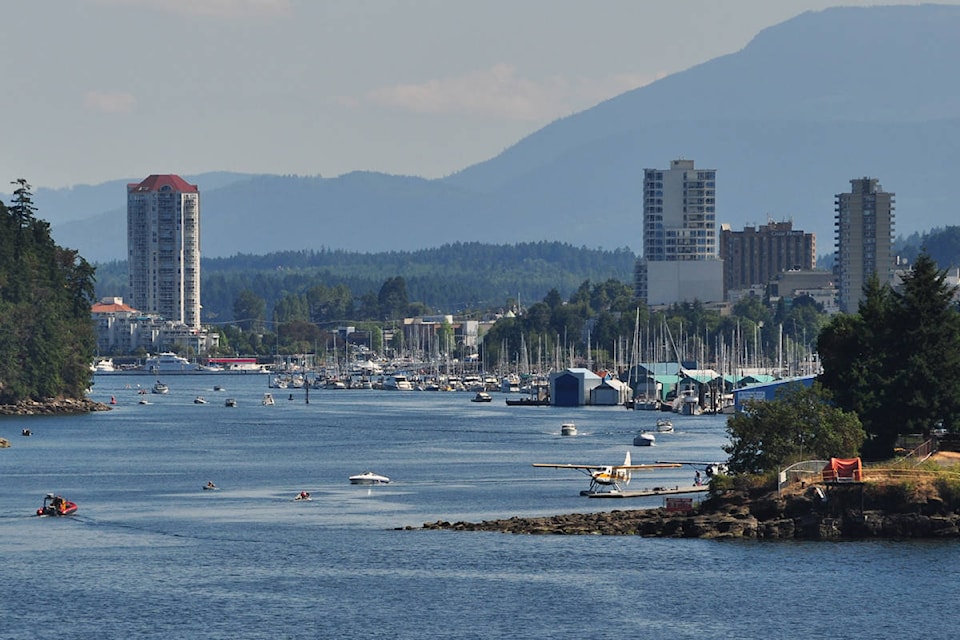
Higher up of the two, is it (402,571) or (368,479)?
(368,479)

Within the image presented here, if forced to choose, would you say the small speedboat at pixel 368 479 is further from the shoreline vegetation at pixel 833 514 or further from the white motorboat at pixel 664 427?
the white motorboat at pixel 664 427

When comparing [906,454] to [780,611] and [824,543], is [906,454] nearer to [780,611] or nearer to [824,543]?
[824,543]

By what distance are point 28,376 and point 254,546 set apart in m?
113

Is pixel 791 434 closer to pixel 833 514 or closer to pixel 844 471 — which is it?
pixel 844 471

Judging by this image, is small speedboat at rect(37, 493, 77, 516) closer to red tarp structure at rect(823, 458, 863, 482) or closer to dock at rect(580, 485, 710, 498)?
dock at rect(580, 485, 710, 498)

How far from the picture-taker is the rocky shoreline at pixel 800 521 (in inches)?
3290

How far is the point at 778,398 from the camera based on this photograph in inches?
3885

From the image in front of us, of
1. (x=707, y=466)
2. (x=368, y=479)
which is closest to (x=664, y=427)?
(x=707, y=466)

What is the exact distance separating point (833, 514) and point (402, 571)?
19.3 metres

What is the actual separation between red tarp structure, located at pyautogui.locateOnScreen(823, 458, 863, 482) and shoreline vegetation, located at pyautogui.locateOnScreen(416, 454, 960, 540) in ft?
1.10

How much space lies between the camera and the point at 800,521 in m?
84.6

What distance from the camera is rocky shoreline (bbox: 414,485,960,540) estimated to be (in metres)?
83.6

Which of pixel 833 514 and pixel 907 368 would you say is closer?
pixel 833 514

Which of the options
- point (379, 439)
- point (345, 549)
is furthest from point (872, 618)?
point (379, 439)
